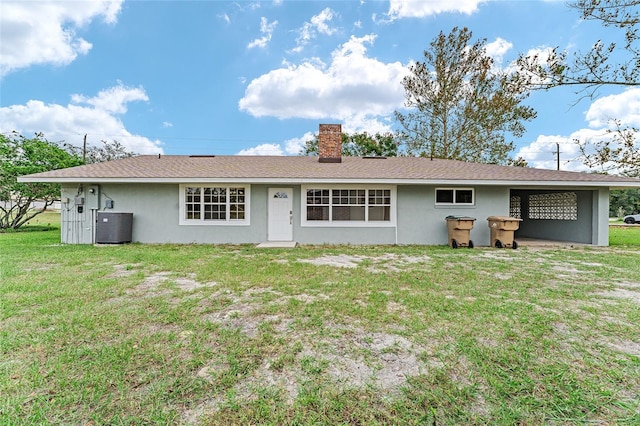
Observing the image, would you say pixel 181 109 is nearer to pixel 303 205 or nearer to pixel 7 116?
pixel 7 116

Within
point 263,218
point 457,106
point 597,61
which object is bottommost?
point 263,218

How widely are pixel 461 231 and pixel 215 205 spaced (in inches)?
333

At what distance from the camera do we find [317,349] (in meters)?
2.73

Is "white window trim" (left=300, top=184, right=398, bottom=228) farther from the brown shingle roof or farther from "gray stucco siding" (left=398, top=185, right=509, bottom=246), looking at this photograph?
the brown shingle roof

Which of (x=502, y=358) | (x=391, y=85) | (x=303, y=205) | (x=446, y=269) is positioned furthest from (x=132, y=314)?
(x=391, y=85)

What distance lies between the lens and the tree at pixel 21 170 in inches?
530

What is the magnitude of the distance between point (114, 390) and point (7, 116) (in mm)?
21405

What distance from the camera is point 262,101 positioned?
22.9 meters

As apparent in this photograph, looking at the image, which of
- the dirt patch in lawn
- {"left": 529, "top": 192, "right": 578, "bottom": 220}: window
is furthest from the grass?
{"left": 529, "top": 192, "right": 578, "bottom": 220}: window

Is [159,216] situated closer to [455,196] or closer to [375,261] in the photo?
[375,261]

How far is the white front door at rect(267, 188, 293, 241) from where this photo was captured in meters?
10.2

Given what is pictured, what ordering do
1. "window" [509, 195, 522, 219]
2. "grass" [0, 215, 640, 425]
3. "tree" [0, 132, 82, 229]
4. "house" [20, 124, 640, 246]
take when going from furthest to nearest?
"window" [509, 195, 522, 219] < "tree" [0, 132, 82, 229] < "house" [20, 124, 640, 246] < "grass" [0, 215, 640, 425]

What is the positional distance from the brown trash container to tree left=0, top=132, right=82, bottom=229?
64.1ft

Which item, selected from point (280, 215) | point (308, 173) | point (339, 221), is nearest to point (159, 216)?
point (280, 215)
